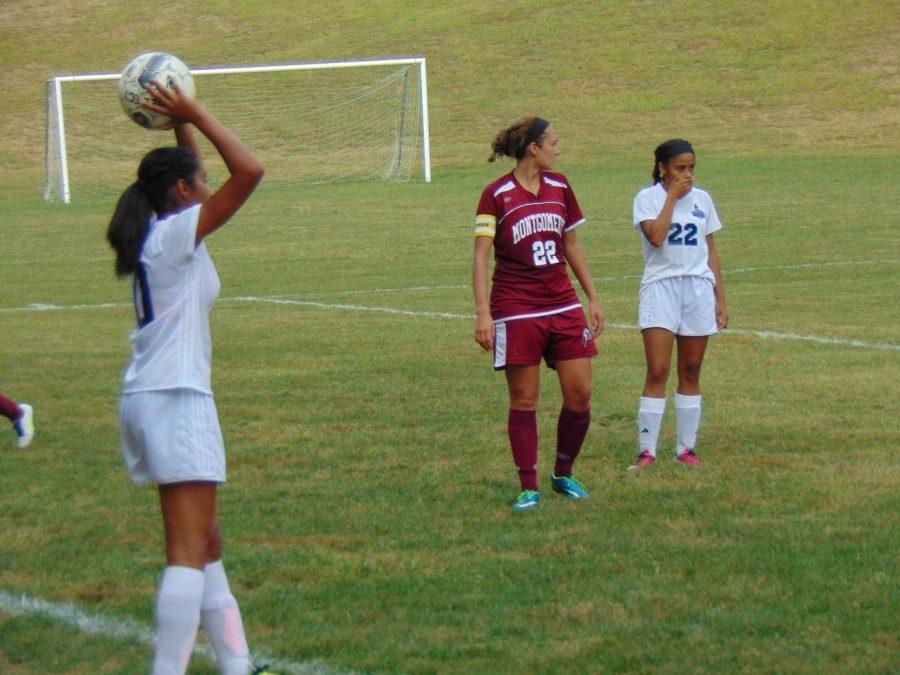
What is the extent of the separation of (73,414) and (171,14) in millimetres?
60780

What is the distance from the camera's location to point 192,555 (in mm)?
A: 4203

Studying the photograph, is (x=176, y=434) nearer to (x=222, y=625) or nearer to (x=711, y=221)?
(x=222, y=625)

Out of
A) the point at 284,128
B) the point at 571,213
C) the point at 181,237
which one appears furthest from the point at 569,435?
the point at 284,128

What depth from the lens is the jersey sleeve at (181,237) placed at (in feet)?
13.6

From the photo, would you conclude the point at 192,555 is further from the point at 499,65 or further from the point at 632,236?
the point at 499,65

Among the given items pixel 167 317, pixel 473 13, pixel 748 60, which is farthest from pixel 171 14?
pixel 167 317

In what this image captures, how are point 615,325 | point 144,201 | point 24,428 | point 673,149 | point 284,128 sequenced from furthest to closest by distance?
point 284,128
point 615,325
point 24,428
point 673,149
point 144,201

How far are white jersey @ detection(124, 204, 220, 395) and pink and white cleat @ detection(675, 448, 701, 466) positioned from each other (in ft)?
13.6

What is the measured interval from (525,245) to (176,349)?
3.06m

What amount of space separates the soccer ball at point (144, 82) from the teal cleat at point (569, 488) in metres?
3.09

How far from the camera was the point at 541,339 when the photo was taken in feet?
23.1

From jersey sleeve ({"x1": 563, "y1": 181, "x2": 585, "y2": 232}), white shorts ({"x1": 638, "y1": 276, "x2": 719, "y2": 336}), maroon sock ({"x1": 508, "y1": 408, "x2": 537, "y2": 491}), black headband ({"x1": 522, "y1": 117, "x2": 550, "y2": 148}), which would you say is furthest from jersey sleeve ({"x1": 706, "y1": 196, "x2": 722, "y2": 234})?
maroon sock ({"x1": 508, "y1": 408, "x2": 537, "y2": 491})

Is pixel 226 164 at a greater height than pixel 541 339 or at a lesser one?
greater

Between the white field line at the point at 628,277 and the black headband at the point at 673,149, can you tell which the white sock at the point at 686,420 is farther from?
the white field line at the point at 628,277
